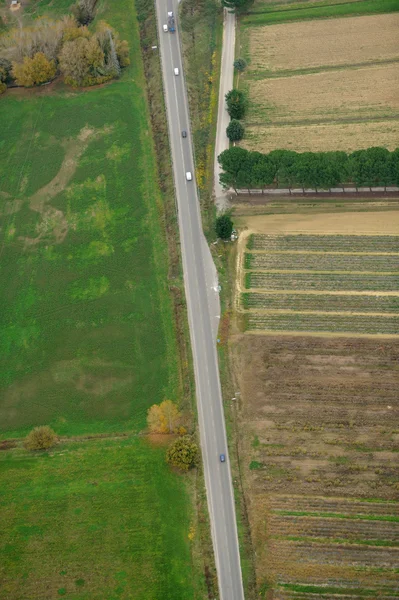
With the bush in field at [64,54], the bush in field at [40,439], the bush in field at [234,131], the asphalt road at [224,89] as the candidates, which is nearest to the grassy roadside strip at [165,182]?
the bush in field at [64,54]

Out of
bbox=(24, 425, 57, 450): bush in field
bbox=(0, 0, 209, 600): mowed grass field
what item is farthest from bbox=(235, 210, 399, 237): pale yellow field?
bbox=(24, 425, 57, 450): bush in field

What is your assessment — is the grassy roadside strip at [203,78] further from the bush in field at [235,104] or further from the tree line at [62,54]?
the tree line at [62,54]

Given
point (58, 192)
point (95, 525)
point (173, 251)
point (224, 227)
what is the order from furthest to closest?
point (58, 192)
point (173, 251)
point (224, 227)
point (95, 525)

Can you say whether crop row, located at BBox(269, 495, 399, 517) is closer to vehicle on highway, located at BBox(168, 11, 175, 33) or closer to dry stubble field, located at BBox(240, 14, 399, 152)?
dry stubble field, located at BBox(240, 14, 399, 152)

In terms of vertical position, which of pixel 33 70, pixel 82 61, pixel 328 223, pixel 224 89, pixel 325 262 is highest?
pixel 82 61

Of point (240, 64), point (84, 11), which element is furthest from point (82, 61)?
point (240, 64)

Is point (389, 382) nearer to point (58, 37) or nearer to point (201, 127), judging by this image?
point (201, 127)

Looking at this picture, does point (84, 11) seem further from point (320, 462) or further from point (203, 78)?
point (320, 462)
